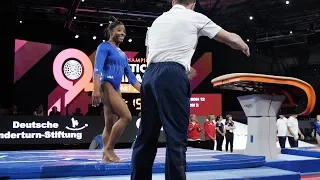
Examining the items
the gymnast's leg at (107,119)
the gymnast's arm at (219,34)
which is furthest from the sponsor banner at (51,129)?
the gymnast's arm at (219,34)

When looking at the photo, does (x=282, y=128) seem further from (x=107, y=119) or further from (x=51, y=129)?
(x=107, y=119)

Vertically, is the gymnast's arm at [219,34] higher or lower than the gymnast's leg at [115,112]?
higher

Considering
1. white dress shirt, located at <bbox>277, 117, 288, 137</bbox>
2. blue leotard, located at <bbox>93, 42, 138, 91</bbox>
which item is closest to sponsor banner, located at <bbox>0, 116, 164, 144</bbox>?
white dress shirt, located at <bbox>277, 117, 288, 137</bbox>

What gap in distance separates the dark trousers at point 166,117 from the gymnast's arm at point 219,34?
0.29m

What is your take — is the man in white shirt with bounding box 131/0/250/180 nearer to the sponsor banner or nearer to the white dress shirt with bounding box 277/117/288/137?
the sponsor banner

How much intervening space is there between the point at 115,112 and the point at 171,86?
5.38ft

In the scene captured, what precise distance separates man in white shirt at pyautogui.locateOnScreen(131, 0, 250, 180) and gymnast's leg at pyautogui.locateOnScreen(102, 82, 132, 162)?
1.35m

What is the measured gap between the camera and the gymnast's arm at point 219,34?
2.36 meters

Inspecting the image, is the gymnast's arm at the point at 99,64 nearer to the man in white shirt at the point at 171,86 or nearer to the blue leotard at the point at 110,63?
the blue leotard at the point at 110,63

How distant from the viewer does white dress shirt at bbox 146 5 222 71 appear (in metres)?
2.39

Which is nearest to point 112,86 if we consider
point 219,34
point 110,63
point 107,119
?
point 110,63

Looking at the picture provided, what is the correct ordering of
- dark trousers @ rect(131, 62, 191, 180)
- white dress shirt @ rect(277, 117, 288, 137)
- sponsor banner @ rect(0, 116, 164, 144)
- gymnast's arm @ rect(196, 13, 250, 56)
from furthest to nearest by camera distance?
1. white dress shirt @ rect(277, 117, 288, 137)
2. sponsor banner @ rect(0, 116, 164, 144)
3. gymnast's arm @ rect(196, 13, 250, 56)
4. dark trousers @ rect(131, 62, 191, 180)

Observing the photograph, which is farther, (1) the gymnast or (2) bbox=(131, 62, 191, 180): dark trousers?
(1) the gymnast

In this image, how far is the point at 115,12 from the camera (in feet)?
44.3
